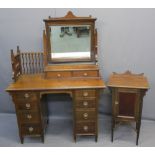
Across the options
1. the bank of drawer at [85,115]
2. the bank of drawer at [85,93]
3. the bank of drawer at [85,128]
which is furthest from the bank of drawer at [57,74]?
the bank of drawer at [85,128]

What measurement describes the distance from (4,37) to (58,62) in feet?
2.54

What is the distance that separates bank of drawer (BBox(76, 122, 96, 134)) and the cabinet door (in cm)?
31

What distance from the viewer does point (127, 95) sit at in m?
2.26

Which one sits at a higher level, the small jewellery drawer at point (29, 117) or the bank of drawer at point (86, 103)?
the bank of drawer at point (86, 103)

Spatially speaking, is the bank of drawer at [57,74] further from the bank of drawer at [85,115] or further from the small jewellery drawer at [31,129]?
the small jewellery drawer at [31,129]

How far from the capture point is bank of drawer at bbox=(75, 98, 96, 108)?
2258mm

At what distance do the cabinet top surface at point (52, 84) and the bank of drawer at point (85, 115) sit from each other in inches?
11.5

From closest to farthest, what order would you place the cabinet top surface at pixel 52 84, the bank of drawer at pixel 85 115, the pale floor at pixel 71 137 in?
1. the cabinet top surface at pixel 52 84
2. the bank of drawer at pixel 85 115
3. the pale floor at pixel 71 137

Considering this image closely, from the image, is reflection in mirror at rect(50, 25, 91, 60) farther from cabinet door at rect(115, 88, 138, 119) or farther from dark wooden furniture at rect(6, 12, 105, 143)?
cabinet door at rect(115, 88, 138, 119)

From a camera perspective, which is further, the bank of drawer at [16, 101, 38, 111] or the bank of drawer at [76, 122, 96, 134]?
the bank of drawer at [76, 122, 96, 134]

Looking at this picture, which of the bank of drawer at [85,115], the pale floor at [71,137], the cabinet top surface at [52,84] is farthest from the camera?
the pale floor at [71,137]

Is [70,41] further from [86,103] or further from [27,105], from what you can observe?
[27,105]

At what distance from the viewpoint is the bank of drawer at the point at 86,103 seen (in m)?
2.26

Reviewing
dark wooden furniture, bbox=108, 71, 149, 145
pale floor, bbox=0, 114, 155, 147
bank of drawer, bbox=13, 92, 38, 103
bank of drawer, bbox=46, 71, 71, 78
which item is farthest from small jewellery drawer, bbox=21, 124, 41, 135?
dark wooden furniture, bbox=108, 71, 149, 145
